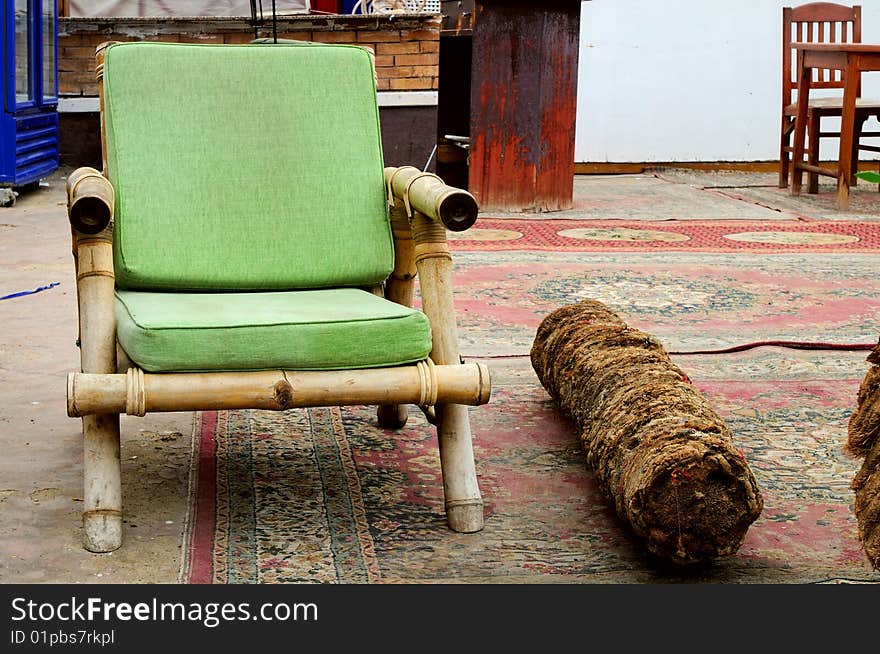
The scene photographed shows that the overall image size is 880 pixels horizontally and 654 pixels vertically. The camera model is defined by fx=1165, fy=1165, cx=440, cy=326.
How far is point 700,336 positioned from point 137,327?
2.32m

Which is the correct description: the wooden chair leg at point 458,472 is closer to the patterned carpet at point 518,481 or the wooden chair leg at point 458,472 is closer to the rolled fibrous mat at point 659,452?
the patterned carpet at point 518,481

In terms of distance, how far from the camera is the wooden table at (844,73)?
700cm

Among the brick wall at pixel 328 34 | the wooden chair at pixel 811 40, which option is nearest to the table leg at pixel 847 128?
the wooden chair at pixel 811 40

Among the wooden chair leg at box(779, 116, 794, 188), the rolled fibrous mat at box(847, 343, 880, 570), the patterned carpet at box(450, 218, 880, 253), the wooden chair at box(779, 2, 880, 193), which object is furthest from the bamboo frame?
the wooden chair leg at box(779, 116, 794, 188)

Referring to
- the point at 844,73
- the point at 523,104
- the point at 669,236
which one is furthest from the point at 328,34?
the point at 844,73

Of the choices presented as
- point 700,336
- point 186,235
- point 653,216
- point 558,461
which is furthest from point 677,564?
point 653,216

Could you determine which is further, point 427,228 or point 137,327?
point 427,228

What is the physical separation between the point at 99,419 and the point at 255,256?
0.62m

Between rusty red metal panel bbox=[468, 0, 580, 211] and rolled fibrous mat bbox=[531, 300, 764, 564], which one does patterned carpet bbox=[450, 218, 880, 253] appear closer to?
rusty red metal panel bbox=[468, 0, 580, 211]

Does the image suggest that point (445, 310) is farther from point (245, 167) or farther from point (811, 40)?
point (811, 40)

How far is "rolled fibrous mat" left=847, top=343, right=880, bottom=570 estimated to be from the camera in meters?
1.82

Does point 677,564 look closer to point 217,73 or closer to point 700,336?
point 217,73

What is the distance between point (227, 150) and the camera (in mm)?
2748

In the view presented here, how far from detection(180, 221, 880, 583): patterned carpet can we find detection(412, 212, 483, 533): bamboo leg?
2.4 inches
